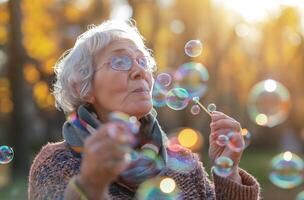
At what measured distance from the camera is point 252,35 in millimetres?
28609

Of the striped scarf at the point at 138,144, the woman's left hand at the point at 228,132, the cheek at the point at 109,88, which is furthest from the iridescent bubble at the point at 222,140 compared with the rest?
the cheek at the point at 109,88

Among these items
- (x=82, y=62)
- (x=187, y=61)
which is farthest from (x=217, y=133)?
(x=187, y=61)

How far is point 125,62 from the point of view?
2836 mm

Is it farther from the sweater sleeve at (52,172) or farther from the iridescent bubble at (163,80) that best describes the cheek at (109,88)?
the iridescent bubble at (163,80)

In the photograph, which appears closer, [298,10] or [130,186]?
[130,186]

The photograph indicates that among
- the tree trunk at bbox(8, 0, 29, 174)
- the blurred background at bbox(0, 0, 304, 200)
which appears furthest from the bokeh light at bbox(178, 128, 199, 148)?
the tree trunk at bbox(8, 0, 29, 174)

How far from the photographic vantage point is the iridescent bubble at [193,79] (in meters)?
4.30

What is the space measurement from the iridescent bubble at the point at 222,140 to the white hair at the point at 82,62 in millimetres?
517

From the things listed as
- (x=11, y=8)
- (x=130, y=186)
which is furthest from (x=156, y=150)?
(x=11, y=8)

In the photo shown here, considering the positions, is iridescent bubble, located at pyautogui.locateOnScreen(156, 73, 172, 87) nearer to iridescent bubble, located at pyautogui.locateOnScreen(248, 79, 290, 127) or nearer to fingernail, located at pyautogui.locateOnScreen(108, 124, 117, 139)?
iridescent bubble, located at pyautogui.locateOnScreen(248, 79, 290, 127)

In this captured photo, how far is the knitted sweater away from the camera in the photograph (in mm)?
2656

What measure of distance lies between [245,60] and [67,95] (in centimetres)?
2761

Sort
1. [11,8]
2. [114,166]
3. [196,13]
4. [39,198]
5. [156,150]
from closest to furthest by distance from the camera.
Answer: [114,166], [39,198], [156,150], [11,8], [196,13]

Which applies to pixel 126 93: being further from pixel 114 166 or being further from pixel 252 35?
pixel 252 35
